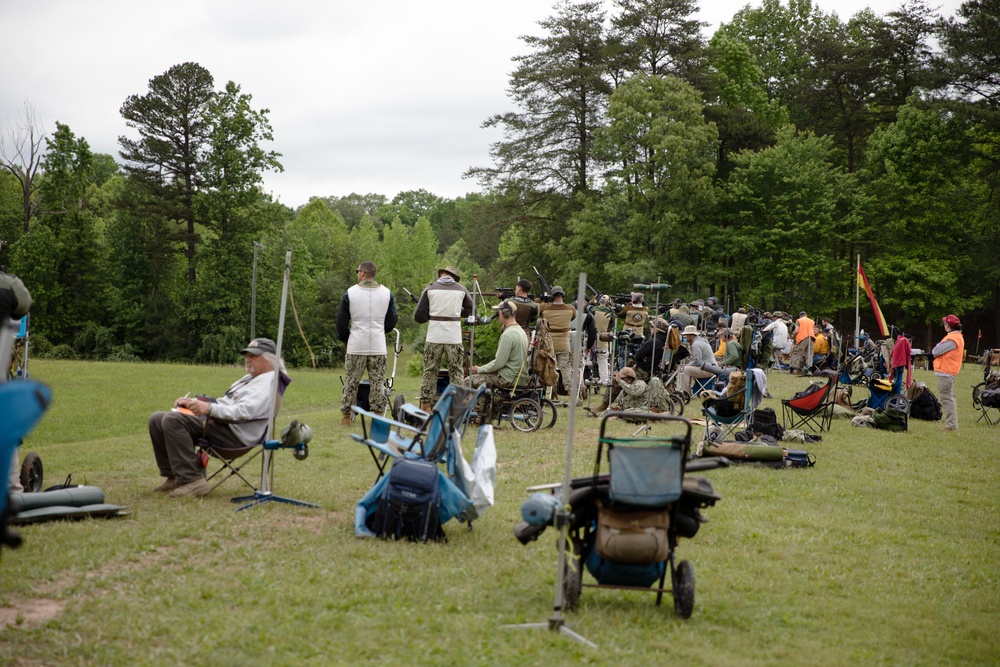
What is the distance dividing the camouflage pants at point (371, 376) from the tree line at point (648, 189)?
25.3m

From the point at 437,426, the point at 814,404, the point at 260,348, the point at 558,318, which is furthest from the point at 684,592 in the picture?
the point at 814,404

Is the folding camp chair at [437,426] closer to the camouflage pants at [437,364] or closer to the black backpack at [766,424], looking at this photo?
the camouflage pants at [437,364]

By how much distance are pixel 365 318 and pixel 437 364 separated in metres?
1.03

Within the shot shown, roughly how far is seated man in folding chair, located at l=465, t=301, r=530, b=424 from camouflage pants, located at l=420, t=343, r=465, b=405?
19 centimetres

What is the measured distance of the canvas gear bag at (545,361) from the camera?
11297 mm

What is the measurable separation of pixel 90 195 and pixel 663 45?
3498 centimetres

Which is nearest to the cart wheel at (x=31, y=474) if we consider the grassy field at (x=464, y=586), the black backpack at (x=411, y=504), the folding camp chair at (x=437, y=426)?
the grassy field at (x=464, y=586)

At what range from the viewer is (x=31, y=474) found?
21.2ft

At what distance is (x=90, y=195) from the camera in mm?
53469

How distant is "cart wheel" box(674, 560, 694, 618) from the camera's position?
4.62m

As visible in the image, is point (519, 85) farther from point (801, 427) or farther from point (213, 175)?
point (801, 427)

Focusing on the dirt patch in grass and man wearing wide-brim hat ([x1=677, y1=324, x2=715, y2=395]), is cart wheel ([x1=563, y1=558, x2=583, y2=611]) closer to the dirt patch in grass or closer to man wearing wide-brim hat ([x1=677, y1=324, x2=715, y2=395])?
the dirt patch in grass

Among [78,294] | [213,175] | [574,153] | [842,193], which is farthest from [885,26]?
[78,294]

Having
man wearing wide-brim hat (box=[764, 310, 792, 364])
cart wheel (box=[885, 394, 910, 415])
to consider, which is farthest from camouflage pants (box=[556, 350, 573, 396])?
man wearing wide-brim hat (box=[764, 310, 792, 364])
